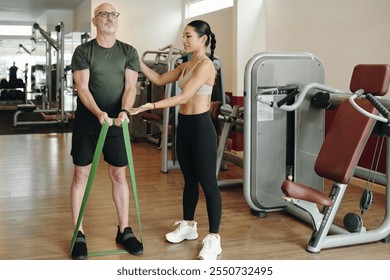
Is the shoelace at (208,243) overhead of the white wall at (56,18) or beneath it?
beneath

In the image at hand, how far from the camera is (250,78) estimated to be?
3.60 metres

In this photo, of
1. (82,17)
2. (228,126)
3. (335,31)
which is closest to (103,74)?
(228,126)

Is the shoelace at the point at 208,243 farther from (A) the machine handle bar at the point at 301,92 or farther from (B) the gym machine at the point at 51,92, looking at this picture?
(B) the gym machine at the point at 51,92

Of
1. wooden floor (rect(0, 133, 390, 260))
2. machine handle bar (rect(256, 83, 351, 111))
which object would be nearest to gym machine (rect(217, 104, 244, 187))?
wooden floor (rect(0, 133, 390, 260))

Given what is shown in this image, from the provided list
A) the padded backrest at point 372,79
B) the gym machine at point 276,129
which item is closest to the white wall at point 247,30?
the gym machine at point 276,129

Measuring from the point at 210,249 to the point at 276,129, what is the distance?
1.22m

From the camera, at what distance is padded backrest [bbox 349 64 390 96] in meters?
3.03

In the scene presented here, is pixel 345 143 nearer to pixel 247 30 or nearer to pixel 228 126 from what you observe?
pixel 228 126

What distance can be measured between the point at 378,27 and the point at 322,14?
83cm

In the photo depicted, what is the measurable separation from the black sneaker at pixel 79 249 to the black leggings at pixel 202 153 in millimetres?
749

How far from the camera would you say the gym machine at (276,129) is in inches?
143

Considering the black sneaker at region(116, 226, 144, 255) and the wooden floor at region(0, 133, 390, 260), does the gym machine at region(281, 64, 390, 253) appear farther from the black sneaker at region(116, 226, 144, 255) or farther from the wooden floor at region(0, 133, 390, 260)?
the black sneaker at region(116, 226, 144, 255)

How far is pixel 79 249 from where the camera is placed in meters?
2.98

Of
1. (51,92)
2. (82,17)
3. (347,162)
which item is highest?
(82,17)
